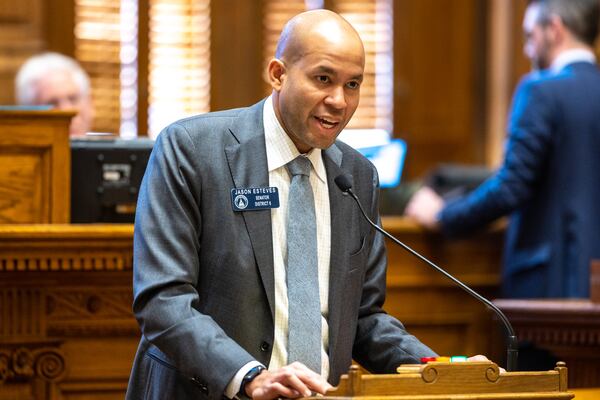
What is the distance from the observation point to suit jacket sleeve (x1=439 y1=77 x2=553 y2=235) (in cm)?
469

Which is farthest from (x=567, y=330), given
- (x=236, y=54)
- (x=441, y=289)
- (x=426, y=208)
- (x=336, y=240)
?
(x=236, y=54)

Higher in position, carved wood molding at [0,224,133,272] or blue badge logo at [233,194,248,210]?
blue badge logo at [233,194,248,210]

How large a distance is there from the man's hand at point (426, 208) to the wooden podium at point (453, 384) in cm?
243

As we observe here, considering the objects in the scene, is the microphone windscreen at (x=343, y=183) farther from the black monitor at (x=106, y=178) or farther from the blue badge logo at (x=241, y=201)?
the black monitor at (x=106, y=178)

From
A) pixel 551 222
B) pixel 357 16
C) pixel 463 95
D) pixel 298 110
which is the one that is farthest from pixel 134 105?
pixel 298 110

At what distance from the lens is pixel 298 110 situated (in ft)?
8.61

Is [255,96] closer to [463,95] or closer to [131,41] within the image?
[131,41]

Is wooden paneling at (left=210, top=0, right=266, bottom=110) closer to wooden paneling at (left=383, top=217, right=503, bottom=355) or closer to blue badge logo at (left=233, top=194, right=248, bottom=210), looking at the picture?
wooden paneling at (left=383, top=217, right=503, bottom=355)

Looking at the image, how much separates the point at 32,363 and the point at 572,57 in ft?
8.43

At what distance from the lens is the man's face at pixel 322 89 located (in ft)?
8.41

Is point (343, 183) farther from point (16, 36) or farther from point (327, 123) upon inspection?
point (16, 36)

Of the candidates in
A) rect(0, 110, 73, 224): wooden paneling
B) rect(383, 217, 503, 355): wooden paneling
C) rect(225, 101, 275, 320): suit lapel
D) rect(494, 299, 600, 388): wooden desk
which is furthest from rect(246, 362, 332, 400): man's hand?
rect(383, 217, 503, 355): wooden paneling

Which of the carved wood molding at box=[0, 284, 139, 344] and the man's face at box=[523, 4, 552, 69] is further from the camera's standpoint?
the man's face at box=[523, 4, 552, 69]

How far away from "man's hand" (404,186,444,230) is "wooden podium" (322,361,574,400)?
7.98 ft
